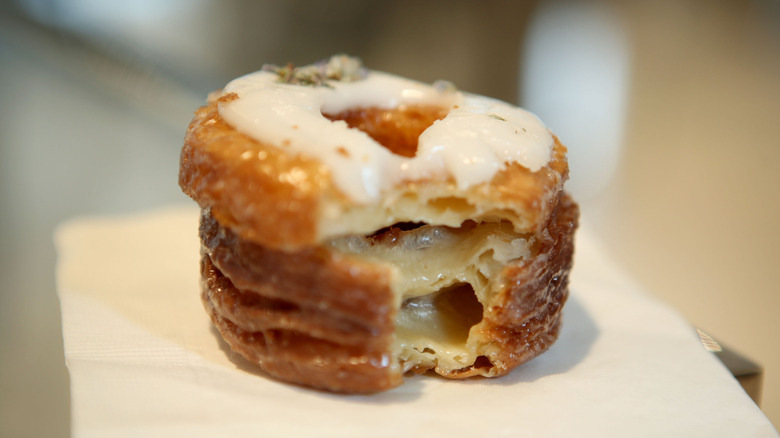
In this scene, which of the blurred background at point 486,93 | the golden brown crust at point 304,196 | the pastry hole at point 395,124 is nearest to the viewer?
the golden brown crust at point 304,196

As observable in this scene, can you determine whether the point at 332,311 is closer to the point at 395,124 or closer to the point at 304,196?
the point at 304,196

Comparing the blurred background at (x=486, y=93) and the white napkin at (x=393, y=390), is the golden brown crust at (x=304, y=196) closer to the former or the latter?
the white napkin at (x=393, y=390)

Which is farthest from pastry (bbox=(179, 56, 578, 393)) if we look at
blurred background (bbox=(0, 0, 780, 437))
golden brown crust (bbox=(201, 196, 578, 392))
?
blurred background (bbox=(0, 0, 780, 437))

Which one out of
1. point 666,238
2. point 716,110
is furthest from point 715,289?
point 716,110

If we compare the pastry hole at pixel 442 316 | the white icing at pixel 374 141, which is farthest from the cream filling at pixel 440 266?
the white icing at pixel 374 141

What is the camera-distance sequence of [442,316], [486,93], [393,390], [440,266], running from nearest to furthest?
[393,390], [440,266], [442,316], [486,93]

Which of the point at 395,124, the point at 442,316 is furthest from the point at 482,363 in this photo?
the point at 395,124

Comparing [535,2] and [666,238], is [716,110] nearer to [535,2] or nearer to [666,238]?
[535,2]
